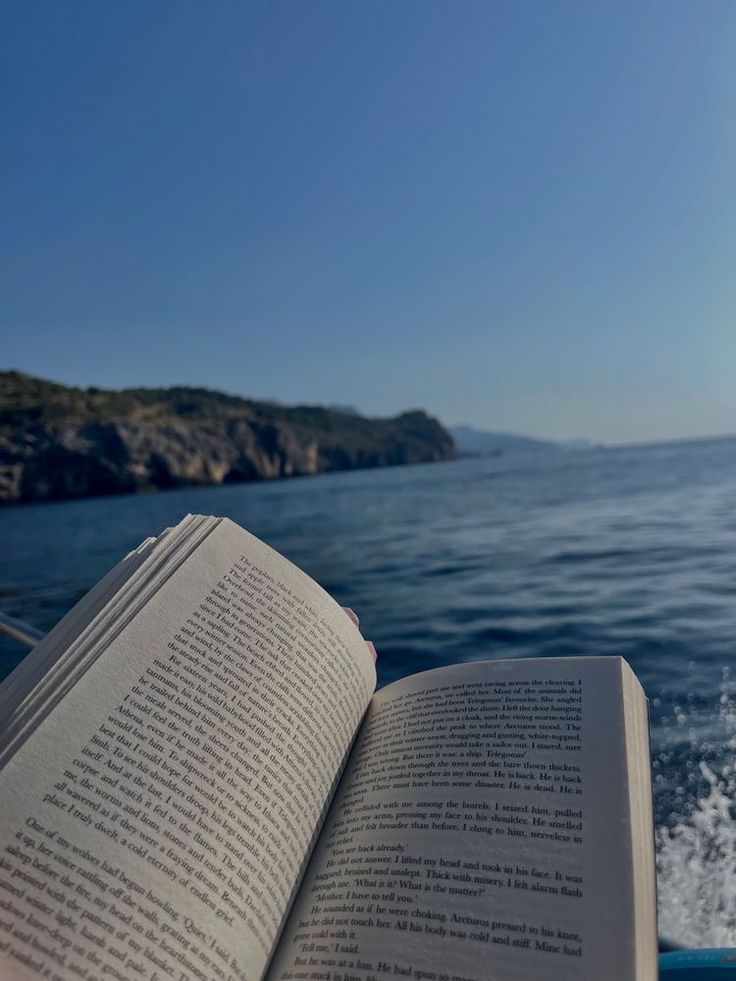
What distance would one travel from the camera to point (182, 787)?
2.34ft

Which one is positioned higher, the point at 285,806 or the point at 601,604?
the point at 285,806

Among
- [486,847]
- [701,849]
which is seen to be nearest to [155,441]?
[701,849]

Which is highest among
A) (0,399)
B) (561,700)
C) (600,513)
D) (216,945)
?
(0,399)

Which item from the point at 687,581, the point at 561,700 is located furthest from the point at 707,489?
the point at 561,700

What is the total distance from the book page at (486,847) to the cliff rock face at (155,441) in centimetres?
4765

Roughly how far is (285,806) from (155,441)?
50.6 m

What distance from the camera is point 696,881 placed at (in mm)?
1377

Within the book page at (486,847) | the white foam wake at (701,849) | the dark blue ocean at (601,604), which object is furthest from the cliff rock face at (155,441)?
the book page at (486,847)

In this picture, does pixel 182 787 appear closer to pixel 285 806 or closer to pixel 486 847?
pixel 285 806

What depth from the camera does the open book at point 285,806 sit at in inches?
23.5

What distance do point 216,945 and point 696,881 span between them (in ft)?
3.95

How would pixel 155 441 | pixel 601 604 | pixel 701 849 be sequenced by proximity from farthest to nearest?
1. pixel 155 441
2. pixel 601 604
3. pixel 701 849

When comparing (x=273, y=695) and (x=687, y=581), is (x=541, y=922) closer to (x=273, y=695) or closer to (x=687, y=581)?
(x=273, y=695)

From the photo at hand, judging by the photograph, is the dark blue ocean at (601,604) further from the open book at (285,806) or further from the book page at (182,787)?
the book page at (182,787)
